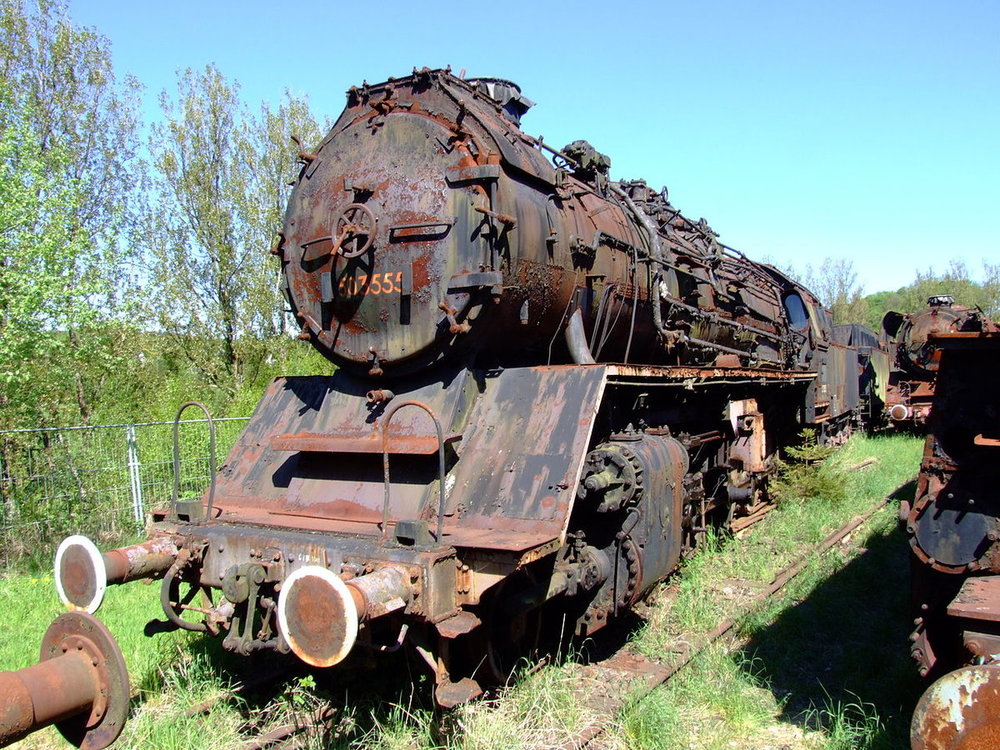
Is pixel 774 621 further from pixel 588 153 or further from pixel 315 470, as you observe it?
pixel 588 153

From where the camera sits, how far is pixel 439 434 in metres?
3.57

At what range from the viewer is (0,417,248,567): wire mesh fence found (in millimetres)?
7535

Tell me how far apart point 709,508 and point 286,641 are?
4756mm

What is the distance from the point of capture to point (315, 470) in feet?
15.3

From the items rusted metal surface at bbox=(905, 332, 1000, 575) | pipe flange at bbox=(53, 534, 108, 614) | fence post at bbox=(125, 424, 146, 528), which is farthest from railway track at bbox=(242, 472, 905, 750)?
fence post at bbox=(125, 424, 146, 528)

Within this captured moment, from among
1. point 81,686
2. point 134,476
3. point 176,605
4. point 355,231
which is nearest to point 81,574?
point 176,605

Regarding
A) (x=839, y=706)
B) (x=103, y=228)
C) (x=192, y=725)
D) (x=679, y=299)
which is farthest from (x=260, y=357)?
(x=839, y=706)

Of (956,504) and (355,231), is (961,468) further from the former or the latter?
(355,231)

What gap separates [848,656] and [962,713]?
2.51 meters

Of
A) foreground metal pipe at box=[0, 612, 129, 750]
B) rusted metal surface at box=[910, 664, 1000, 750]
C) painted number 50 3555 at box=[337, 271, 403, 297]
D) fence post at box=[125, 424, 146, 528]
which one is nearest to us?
rusted metal surface at box=[910, 664, 1000, 750]

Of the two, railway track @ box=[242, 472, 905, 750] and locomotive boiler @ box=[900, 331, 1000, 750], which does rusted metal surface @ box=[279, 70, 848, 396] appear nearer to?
railway track @ box=[242, 472, 905, 750]

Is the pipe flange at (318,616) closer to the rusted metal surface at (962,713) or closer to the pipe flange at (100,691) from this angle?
the pipe flange at (100,691)

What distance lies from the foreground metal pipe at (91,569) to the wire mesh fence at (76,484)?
391 cm

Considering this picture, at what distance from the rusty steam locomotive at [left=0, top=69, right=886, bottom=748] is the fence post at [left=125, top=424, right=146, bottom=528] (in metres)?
4.02
